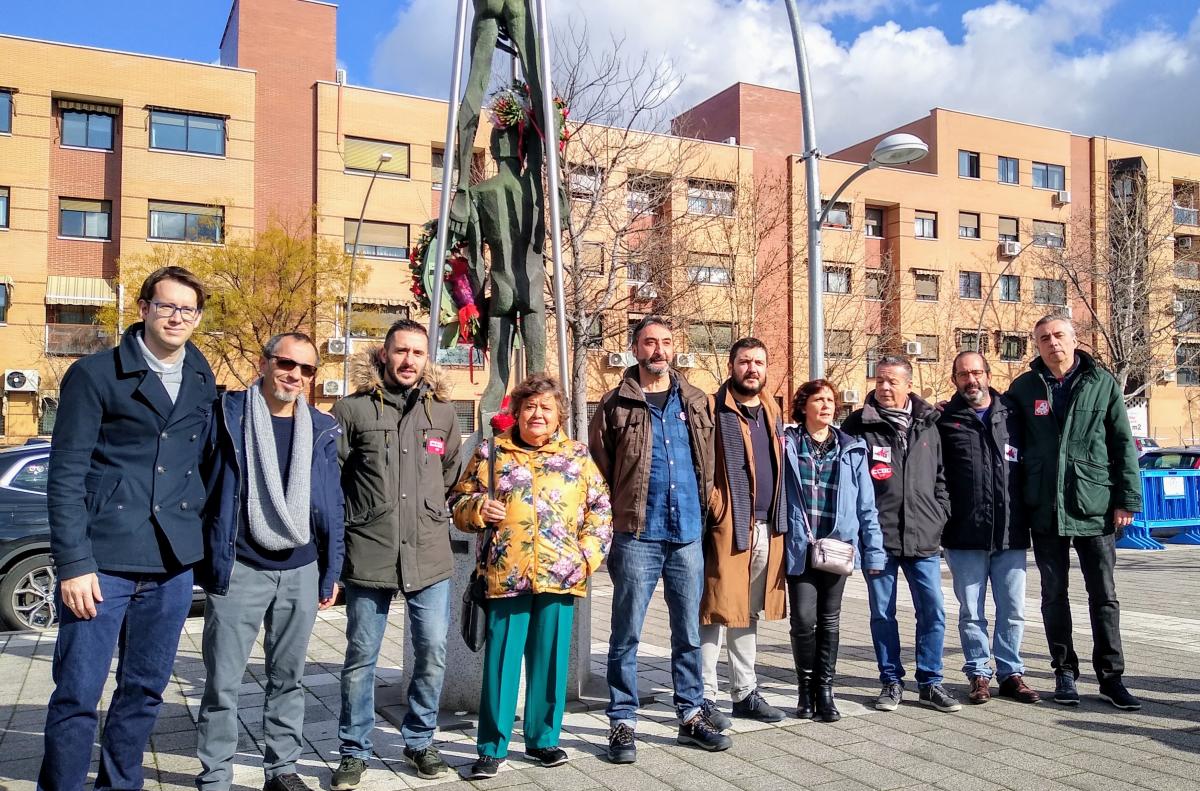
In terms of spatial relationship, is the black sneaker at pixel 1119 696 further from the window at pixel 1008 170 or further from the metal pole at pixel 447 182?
the window at pixel 1008 170

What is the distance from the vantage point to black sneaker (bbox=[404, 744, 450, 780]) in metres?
4.30

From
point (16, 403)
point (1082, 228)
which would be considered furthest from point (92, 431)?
point (1082, 228)

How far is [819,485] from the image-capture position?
5.38 metres

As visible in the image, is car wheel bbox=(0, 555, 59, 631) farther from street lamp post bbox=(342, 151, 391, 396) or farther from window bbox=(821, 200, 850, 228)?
window bbox=(821, 200, 850, 228)

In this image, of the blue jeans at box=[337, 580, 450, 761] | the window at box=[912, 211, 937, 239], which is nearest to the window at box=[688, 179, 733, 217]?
the window at box=[912, 211, 937, 239]

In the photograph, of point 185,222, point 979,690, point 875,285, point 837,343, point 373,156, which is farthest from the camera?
point 875,285

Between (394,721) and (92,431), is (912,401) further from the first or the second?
(92,431)

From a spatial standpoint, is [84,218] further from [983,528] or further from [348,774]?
[983,528]

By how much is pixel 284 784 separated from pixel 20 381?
26745 millimetres

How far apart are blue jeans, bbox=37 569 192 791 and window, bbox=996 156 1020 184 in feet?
152

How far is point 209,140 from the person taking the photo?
29375 millimetres

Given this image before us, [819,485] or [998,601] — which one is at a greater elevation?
[819,485]

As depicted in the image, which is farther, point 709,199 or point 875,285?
point 875,285

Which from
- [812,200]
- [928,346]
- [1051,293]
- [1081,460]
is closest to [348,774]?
[1081,460]
